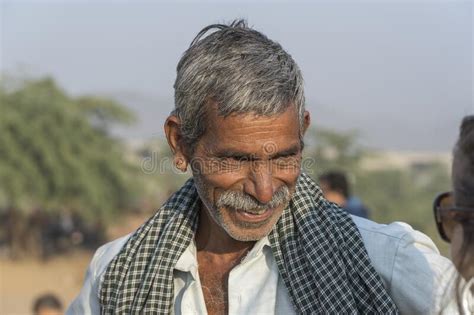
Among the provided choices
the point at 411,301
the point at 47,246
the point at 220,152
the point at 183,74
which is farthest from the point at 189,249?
the point at 47,246

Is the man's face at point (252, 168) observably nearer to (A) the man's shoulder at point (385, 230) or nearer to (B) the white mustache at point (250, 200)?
(B) the white mustache at point (250, 200)

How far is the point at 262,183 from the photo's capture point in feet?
9.19

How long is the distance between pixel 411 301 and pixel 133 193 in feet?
90.4

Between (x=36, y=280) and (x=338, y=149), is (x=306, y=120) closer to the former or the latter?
(x=36, y=280)

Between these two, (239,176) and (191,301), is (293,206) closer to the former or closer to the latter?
(239,176)

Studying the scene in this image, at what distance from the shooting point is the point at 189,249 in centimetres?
310

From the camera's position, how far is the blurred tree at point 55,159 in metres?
27.5

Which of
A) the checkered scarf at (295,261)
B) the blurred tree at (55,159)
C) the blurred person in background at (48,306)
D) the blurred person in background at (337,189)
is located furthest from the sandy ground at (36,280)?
the checkered scarf at (295,261)

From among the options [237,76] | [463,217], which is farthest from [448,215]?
[237,76]

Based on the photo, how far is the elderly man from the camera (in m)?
2.71

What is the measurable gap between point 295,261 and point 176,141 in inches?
25.1

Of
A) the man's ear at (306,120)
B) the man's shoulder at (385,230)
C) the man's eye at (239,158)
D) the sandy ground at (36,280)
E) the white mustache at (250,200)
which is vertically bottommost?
the sandy ground at (36,280)

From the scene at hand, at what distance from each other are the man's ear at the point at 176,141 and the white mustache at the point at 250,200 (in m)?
0.28

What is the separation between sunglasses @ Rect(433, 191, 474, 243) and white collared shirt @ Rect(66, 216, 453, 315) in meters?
0.09
